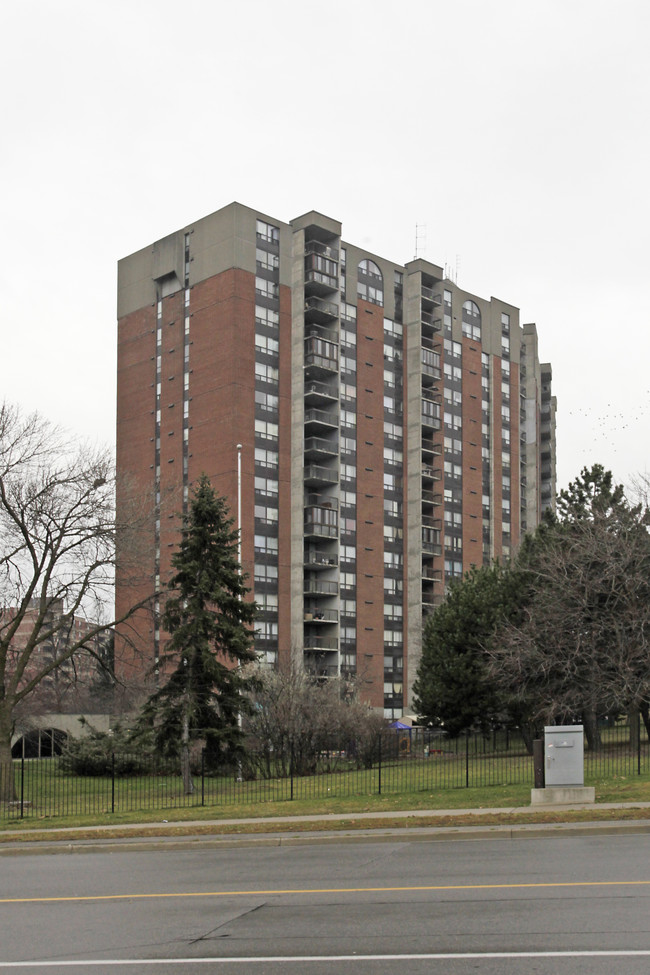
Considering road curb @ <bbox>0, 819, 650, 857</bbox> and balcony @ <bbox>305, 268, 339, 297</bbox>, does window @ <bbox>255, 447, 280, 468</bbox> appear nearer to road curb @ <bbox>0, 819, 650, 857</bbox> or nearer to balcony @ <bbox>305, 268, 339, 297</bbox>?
balcony @ <bbox>305, 268, 339, 297</bbox>

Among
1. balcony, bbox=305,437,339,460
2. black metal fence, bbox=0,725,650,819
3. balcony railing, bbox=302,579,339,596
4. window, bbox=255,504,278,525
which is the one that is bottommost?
black metal fence, bbox=0,725,650,819

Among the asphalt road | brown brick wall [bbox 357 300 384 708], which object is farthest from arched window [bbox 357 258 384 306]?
the asphalt road

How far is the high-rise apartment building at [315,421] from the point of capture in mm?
85000

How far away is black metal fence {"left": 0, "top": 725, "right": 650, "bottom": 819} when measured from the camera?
29.4 meters

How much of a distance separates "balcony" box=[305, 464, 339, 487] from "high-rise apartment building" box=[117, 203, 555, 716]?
0.47 ft

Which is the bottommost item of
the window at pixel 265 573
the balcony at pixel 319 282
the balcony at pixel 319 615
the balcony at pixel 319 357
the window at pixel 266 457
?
the balcony at pixel 319 615

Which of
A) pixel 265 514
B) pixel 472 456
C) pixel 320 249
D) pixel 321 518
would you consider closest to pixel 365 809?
pixel 265 514

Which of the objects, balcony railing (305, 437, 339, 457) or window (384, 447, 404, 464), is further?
window (384, 447, 404, 464)

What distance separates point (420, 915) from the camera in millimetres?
10812

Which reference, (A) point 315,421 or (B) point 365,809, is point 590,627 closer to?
(B) point 365,809

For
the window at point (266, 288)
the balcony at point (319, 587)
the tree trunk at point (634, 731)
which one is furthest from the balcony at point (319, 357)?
the tree trunk at point (634, 731)

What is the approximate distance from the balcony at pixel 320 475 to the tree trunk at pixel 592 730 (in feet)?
151

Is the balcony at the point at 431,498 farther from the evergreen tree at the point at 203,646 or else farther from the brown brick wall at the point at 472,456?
the evergreen tree at the point at 203,646

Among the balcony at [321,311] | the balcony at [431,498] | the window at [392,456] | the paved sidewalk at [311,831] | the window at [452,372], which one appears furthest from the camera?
the window at [452,372]
